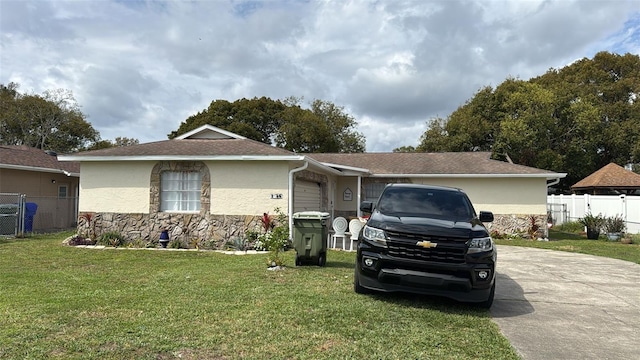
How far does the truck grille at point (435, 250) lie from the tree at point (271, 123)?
110 feet

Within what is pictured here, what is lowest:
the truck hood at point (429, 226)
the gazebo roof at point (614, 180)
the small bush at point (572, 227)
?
the small bush at point (572, 227)

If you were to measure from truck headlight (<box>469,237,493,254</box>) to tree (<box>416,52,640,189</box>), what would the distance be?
92.2 feet

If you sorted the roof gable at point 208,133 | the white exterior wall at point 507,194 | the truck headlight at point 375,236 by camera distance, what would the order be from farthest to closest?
the white exterior wall at point 507,194, the roof gable at point 208,133, the truck headlight at point 375,236

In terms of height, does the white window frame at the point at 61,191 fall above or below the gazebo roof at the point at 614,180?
below

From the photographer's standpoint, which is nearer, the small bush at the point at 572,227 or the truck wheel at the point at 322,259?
the truck wheel at the point at 322,259

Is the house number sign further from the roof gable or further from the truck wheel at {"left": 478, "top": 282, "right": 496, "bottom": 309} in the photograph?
the truck wheel at {"left": 478, "top": 282, "right": 496, "bottom": 309}

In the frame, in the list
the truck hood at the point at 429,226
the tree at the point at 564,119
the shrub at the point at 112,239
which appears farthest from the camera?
the tree at the point at 564,119

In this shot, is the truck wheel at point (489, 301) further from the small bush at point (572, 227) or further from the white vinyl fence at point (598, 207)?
the small bush at point (572, 227)

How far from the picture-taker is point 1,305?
19.2 ft

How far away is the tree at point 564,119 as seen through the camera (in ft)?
105

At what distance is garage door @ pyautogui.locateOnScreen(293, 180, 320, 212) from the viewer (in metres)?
14.2

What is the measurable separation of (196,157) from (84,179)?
4.12 m

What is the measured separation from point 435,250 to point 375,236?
0.85 meters

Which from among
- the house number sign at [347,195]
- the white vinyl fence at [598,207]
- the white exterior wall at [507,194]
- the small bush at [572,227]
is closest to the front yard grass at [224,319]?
the house number sign at [347,195]
